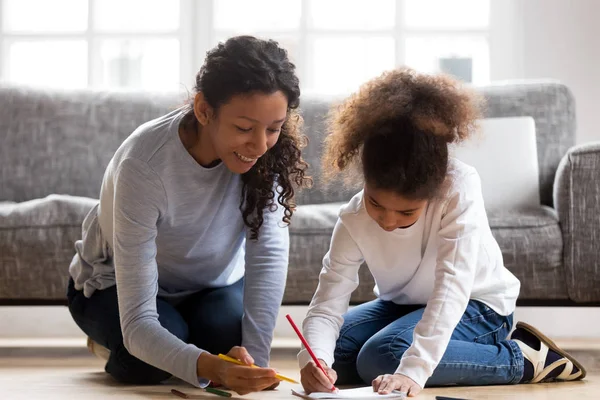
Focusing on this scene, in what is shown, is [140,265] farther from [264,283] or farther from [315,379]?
[315,379]

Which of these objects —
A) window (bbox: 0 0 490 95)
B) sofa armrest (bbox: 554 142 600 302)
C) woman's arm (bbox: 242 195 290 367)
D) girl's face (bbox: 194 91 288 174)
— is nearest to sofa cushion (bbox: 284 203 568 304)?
sofa armrest (bbox: 554 142 600 302)

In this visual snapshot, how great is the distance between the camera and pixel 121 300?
164 cm

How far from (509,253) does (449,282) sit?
2.67 ft

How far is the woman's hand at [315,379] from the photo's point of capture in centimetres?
155

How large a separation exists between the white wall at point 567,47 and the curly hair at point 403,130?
5.90ft

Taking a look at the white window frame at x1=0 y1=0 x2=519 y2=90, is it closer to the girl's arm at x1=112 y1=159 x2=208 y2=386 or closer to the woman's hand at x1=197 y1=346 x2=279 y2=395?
the girl's arm at x1=112 y1=159 x2=208 y2=386

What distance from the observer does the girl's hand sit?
1514mm

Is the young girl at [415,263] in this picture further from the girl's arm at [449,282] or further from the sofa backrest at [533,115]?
the sofa backrest at [533,115]

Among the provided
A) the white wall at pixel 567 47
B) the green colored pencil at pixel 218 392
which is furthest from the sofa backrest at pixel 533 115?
the green colored pencil at pixel 218 392

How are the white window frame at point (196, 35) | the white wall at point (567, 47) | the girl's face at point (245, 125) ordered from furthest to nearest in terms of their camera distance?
the white window frame at point (196, 35), the white wall at point (567, 47), the girl's face at point (245, 125)

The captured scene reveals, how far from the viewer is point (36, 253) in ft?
7.81

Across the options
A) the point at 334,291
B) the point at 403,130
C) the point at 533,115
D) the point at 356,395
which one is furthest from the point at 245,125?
the point at 533,115

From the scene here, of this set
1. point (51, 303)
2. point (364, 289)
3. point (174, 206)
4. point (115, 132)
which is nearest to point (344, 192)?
point (364, 289)

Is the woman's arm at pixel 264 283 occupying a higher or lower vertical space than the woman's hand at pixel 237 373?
higher
